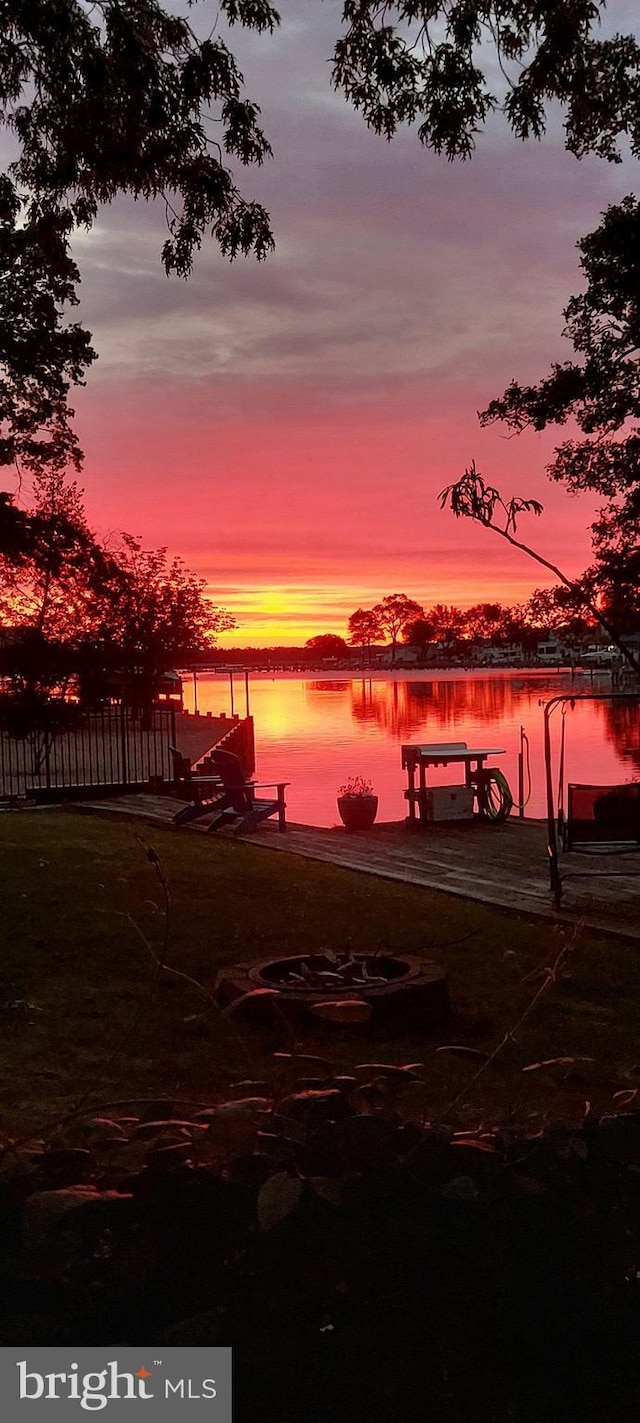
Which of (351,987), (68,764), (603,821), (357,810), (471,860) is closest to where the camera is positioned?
(351,987)

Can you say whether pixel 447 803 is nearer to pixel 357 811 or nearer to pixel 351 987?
pixel 357 811

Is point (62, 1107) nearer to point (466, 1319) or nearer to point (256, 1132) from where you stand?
point (256, 1132)

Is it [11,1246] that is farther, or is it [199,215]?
[199,215]

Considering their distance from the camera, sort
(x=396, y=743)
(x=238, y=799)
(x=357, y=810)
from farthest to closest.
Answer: (x=396, y=743), (x=357, y=810), (x=238, y=799)

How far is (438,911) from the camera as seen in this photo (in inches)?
361

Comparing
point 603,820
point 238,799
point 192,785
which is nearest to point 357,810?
point 238,799

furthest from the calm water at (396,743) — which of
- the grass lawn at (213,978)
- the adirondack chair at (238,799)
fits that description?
the grass lawn at (213,978)

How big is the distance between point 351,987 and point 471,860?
7549mm

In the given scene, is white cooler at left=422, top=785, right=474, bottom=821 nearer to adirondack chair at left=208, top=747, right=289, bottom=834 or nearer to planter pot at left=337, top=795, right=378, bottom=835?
planter pot at left=337, top=795, right=378, bottom=835

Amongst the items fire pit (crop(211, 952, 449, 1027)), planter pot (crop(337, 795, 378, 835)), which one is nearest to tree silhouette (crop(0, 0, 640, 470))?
fire pit (crop(211, 952, 449, 1027))

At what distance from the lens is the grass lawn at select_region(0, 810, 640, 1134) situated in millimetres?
4715

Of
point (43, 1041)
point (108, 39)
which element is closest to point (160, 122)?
point (108, 39)

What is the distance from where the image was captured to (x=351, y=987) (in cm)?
574

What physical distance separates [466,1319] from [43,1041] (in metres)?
3.64
